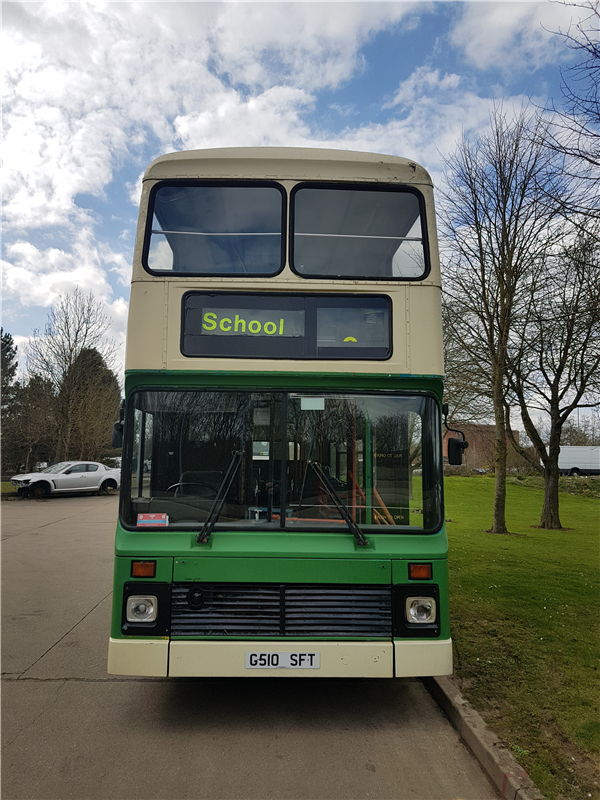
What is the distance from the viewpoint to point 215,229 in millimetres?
4820

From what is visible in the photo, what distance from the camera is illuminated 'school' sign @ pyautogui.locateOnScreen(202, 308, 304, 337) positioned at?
4.64 meters

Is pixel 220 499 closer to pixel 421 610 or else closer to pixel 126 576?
pixel 126 576

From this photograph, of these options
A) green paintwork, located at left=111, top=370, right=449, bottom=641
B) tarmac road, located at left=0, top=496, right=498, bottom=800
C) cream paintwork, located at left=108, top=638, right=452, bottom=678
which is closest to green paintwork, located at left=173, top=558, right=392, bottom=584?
green paintwork, located at left=111, top=370, right=449, bottom=641

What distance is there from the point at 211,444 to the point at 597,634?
437 centimetres

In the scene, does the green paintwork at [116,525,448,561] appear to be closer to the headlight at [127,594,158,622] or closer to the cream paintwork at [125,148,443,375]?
the headlight at [127,594,158,622]

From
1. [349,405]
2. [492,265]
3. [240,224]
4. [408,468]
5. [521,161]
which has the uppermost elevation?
[521,161]

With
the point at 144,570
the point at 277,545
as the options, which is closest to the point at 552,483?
the point at 277,545

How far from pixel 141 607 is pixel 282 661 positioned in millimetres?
1024

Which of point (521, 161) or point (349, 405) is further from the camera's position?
point (521, 161)

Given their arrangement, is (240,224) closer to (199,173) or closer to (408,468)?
(199,173)

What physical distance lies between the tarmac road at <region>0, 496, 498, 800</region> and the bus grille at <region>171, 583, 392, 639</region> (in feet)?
2.34

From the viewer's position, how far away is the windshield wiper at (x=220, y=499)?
4.29 metres

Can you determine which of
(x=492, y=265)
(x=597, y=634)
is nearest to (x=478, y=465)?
(x=492, y=265)

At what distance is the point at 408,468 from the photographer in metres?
4.52
